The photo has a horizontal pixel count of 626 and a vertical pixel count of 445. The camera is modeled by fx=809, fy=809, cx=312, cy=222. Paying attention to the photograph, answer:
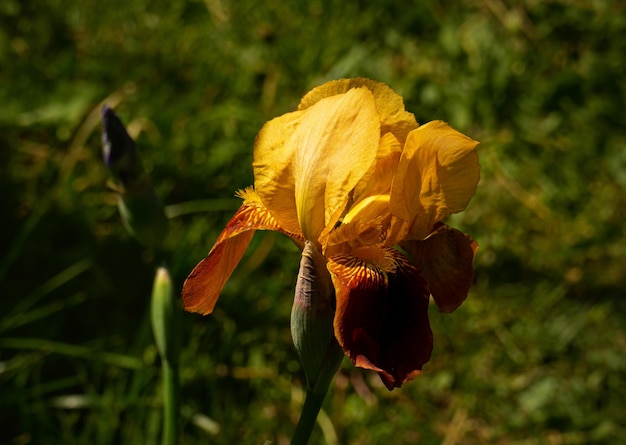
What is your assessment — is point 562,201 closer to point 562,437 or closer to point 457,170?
point 562,437

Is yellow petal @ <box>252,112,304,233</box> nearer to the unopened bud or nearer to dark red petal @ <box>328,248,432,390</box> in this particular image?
dark red petal @ <box>328,248,432,390</box>

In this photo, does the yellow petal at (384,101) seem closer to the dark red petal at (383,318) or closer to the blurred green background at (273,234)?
the dark red petal at (383,318)

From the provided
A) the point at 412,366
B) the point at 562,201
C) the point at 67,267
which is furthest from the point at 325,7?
the point at 412,366

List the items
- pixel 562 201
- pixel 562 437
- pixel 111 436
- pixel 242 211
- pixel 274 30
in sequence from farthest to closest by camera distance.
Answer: pixel 274 30, pixel 562 201, pixel 562 437, pixel 111 436, pixel 242 211

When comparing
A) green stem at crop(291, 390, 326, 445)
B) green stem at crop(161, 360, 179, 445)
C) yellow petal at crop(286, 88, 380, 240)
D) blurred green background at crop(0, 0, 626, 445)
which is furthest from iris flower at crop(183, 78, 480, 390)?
blurred green background at crop(0, 0, 626, 445)

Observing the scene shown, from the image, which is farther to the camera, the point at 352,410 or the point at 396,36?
the point at 396,36

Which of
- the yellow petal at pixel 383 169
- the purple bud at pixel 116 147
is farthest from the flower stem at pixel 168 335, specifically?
the yellow petal at pixel 383 169

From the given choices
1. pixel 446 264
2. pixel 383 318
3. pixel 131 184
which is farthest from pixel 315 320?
pixel 131 184
